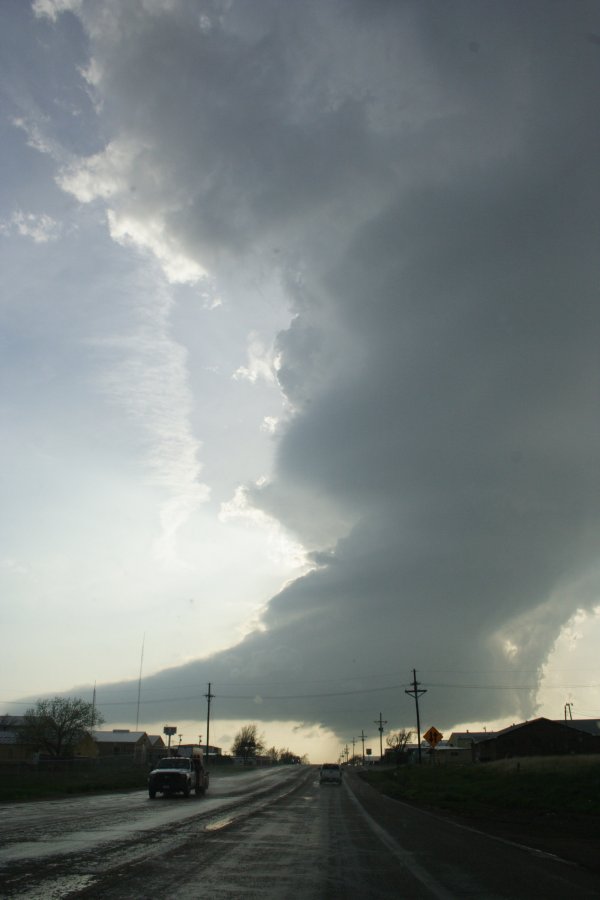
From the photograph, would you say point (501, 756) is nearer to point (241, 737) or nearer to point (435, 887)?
point (435, 887)

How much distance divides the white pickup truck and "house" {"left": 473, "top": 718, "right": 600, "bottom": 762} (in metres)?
53.8

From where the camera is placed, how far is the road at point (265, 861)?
9180 mm

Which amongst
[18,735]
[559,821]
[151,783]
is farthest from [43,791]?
[18,735]

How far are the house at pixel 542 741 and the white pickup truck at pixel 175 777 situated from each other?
5383 cm

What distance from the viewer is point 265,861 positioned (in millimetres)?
12102

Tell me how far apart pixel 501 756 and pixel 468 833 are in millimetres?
69792

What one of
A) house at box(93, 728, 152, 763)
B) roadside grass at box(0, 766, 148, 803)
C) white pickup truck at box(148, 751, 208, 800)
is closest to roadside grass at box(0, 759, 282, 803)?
roadside grass at box(0, 766, 148, 803)

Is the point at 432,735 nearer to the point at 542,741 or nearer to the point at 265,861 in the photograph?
the point at 265,861

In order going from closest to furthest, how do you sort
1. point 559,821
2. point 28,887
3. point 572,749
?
point 28,887 < point 559,821 < point 572,749


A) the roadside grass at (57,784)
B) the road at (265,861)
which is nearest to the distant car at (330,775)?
the roadside grass at (57,784)

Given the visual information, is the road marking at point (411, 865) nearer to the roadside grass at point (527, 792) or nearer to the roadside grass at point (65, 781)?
the roadside grass at point (527, 792)

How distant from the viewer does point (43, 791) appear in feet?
126

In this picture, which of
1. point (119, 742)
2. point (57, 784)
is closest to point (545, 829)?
point (57, 784)

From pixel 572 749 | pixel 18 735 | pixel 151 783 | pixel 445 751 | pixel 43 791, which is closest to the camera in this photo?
pixel 151 783
